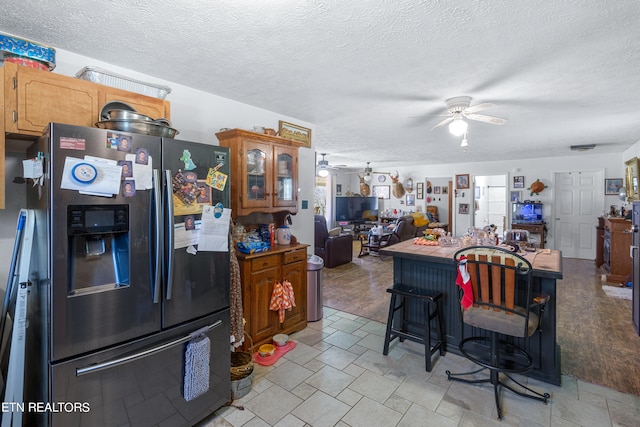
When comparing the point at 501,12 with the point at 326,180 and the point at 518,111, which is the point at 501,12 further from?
the point at 326,180

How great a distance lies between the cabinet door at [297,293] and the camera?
308 centimetres

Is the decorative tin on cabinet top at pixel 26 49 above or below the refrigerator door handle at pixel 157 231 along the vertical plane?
above

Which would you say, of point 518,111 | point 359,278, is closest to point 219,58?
point 518,111

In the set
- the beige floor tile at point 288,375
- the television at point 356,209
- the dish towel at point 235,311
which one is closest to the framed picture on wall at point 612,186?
the television at point 356,209

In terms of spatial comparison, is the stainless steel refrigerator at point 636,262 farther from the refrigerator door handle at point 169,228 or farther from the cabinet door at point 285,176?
the refrigerator door handle at point 169,228

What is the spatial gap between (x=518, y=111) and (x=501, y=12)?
221 centimetres

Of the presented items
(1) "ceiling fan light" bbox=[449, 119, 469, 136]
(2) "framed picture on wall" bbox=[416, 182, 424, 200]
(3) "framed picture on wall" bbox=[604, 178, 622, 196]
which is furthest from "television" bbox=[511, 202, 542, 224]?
(1) "ceiling fan light" bbox=[449, 119, 469, 136]

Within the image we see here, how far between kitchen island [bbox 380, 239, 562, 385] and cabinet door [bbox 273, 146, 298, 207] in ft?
3.63

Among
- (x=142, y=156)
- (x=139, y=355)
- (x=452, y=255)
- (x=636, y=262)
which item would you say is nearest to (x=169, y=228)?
(x=142, y=156)

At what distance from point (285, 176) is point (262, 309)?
129 centimetres

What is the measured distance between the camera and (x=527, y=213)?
23.6 feet

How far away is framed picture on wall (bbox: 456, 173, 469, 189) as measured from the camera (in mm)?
8211

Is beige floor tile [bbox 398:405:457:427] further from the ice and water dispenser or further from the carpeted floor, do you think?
the ice and water dispenser

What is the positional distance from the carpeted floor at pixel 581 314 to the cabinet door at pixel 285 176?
163 centimetres
